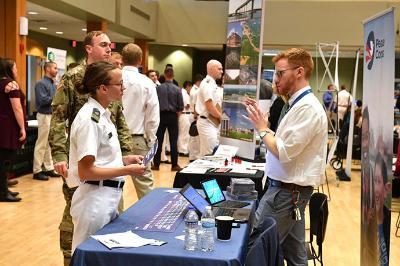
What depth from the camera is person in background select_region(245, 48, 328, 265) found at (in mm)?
2766

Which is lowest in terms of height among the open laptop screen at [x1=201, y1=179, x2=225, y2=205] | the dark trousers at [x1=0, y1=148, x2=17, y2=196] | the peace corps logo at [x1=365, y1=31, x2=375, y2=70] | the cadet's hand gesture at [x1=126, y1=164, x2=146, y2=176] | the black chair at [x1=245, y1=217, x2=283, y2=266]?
the dark trousers at [x1=0, y1=148, x2=17, y2=196]

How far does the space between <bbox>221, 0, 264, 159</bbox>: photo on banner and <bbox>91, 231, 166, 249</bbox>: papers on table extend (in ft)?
9.39

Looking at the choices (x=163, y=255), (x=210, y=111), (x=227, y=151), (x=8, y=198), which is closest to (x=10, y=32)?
(x=8, y=198)

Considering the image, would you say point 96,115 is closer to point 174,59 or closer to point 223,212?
point 223,212

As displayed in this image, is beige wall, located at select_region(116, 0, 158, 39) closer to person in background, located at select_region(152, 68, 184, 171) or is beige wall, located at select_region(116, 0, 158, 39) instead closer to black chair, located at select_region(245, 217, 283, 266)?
person in background, located at select_region(152, 68, 184, 171)

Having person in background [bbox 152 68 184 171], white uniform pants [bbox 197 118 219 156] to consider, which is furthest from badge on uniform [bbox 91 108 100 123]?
person in background [bbox 152 68 184 171]

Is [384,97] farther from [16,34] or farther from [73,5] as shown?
[73,5]

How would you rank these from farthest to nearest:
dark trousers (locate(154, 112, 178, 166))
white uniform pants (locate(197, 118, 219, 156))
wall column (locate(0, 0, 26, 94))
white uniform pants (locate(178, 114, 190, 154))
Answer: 1. white uniform pants (locate(178, 114, 190, 154))
2. dark trousers (locate(154, 112, 178, 166))
3. wall column (locate(0, 0, 26, 94))
4. white uniform pants (locate(197, 118, 219, 156))

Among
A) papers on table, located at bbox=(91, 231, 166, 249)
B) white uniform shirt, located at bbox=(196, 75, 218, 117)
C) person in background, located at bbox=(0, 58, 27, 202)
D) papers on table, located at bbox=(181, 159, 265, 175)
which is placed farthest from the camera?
white uniform shirt, located at bbox=(196, 75, 218, 117)

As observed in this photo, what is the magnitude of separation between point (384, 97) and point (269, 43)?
1077cm

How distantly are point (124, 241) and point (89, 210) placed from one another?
34 cm

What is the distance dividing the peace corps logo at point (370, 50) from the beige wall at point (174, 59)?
43.0 feet

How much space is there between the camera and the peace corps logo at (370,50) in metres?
2.88

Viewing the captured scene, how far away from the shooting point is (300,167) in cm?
283
